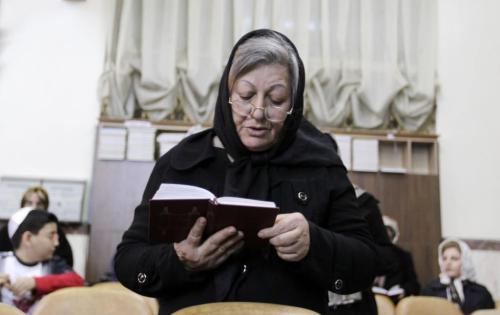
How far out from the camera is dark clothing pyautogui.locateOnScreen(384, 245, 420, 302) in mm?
5224

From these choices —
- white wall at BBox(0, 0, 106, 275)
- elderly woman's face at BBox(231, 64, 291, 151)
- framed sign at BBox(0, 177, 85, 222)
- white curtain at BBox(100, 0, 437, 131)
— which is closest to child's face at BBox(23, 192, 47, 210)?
framed sign at BBox(0, 177, 85, 222)

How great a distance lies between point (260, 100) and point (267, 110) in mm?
36

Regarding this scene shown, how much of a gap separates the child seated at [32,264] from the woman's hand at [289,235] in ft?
7.81

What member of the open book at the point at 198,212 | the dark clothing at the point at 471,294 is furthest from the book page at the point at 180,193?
the dark clothing at the point at 471,294

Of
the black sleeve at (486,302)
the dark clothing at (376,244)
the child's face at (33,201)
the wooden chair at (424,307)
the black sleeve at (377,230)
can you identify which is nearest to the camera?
the dark clothing at (376,244)

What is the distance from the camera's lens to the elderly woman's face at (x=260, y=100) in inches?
64.2

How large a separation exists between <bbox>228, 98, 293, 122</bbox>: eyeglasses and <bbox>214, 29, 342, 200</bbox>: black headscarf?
0.03 m

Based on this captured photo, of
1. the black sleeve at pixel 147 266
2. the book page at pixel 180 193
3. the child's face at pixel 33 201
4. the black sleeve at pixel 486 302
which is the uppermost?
the child's face at pixel 33 201

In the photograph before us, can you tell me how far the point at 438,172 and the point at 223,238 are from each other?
527cm

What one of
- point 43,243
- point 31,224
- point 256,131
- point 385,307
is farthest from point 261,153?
point 31,224

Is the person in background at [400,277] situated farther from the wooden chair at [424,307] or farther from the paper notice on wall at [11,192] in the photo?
the paper notice on wall at [11,192]

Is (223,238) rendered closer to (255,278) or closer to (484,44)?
(255,278)

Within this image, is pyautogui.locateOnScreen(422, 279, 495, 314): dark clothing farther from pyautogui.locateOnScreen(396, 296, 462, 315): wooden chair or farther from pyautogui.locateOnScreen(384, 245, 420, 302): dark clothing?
pyautogui.locateOnScreen(396, 296, 462, 315): wooden chair

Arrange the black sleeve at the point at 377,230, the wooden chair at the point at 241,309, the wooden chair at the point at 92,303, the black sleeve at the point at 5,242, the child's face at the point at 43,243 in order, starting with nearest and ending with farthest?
the wooden chair at the point at 241,309 < the wooden chair at the point at 92,303 < the black sleeve at the point at 377,230 < the child's face at the point at 43,243 < the black sleeve at the point at 5,242
